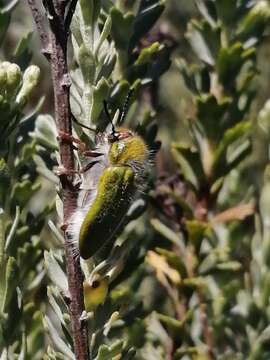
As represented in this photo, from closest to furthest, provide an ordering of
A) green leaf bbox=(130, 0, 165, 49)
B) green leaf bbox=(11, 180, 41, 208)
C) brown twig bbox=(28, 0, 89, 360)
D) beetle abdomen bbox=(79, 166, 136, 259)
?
brown twig bbox=(28, 0, 89, 360) → beetle abdomen bbox=(79, 166, 136, 259) → green leaf bbox=(11, 180, 41, 208) → green leaf bbox=(130, 0, 165, 49)

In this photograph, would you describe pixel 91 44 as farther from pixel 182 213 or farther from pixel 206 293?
pixel 206 293

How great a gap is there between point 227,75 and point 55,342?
67cm

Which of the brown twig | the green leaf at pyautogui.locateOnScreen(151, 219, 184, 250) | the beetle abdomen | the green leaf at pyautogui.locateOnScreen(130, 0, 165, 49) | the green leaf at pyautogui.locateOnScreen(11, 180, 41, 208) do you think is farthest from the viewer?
the green leaf at pyautogui.locateOnScreen(151, 219, 184, 250)

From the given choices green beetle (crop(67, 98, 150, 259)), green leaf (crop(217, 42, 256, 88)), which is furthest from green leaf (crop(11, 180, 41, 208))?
green leaf (crop(217, 42, 256, 88))

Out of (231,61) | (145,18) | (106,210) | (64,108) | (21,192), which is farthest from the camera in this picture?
(231,61)

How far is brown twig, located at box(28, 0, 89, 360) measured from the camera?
1035 mm

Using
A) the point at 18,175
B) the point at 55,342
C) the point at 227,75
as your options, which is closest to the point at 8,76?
the point at 18,175

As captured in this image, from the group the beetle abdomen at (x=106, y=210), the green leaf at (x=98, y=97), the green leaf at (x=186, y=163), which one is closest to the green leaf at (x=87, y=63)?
the green leaf at (x=98, y=97)

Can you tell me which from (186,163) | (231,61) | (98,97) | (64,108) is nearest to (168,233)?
(186,163)

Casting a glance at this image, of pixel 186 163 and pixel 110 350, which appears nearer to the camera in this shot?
pixel 110 350

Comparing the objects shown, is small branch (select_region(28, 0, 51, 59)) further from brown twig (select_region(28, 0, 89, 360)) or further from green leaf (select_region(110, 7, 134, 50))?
green leaf (select_region(110, 7, 134, 50))

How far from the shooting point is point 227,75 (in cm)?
159

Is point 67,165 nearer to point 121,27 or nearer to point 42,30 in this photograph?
point 42,30

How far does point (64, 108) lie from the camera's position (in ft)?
3.43
